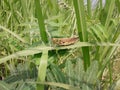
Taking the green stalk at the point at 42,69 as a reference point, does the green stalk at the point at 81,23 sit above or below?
above

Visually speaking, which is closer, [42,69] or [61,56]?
[42,69]

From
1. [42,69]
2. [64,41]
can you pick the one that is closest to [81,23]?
[64,41]

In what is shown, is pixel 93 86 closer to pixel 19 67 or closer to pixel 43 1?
pixel 19 67

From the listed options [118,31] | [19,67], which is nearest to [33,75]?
[19,67]

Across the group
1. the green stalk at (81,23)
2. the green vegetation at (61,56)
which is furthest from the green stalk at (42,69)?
the green stalk at (81,23)

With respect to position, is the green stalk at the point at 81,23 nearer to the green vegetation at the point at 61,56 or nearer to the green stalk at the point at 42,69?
the green vegetation at the point at 61,56

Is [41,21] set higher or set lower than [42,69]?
higher

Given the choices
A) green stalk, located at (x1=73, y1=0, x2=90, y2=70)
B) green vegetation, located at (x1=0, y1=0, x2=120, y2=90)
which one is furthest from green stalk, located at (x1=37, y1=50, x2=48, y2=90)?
green stalk, located at (x1=73, y1=0, x2=90, y2=70)

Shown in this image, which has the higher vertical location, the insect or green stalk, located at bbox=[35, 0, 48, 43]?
green stalk, located at bbox=[35, 0, 48, 43]

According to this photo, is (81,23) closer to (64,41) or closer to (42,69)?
(64,41)

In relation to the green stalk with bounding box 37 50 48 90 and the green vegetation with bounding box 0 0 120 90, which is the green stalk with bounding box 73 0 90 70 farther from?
the green stalk with bounding box 37 50 48 90

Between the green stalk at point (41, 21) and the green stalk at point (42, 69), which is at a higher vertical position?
the green stalk at point (41, 21)

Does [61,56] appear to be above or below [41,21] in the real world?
below

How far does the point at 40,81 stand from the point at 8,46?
0.58 metres
